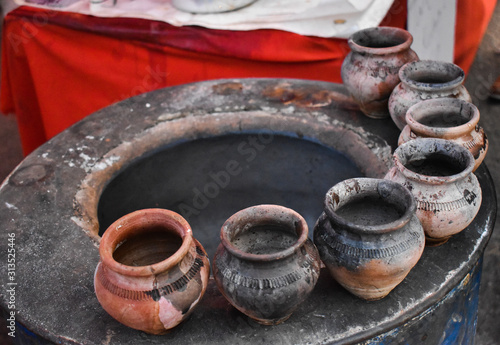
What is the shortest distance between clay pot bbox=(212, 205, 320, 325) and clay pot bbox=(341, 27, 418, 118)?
906 millimetres

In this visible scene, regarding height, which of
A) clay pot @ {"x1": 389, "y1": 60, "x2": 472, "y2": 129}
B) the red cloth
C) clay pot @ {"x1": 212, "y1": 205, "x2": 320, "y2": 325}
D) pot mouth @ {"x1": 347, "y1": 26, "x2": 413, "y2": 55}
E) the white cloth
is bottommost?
the red cloth

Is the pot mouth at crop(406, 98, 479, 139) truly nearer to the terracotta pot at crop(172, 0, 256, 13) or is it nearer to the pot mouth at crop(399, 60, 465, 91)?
the pot mouth at crop(399, 60, 465, 91)

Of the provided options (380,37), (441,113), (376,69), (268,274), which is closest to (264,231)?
(268,274)

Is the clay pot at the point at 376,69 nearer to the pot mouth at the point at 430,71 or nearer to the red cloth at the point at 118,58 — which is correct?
the pot mouth at the point at 430,71

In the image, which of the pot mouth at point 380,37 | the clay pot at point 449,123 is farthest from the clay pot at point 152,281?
the pot mouth at point 380,37

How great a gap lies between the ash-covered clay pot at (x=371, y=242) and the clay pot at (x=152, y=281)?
0.37 m

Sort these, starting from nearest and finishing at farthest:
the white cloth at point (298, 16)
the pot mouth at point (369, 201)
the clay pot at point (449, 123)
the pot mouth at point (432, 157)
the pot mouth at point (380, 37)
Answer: the pot mouth at point (369, 201) < the pot mouth at point (432, 157) < the clay pot at point (449, 123) < the pot mouth at point (380, 37) < the white cloth at point (298, 16)

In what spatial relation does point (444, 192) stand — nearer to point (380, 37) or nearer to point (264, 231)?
point (264, 231)

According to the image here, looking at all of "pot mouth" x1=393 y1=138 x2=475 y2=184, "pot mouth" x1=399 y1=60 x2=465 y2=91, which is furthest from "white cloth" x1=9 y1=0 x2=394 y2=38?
"pot mouth" x1=393 y1=138 x2=475 y2=184

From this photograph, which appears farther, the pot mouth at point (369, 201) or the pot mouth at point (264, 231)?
the pot mouth at point (369, 201)

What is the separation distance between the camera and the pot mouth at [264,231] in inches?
54.0

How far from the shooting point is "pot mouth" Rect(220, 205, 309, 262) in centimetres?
137

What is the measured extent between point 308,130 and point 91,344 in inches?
52.1

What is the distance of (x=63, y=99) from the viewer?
3.65 metres
